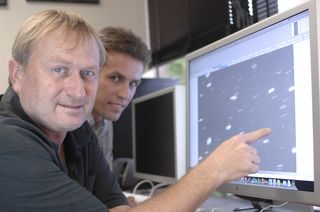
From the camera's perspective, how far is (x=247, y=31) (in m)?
1.19

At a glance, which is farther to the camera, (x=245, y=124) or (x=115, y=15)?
(x=115, y=15)

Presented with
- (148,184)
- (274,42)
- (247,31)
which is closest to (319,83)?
(274,42)

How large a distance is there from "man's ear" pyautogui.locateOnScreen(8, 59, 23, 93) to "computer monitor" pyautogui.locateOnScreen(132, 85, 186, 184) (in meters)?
0.81

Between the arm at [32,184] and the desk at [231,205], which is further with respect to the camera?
the desk at [231,205]

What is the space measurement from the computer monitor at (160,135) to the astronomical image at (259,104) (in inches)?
15.0

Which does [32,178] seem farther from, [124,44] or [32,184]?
[124,44]

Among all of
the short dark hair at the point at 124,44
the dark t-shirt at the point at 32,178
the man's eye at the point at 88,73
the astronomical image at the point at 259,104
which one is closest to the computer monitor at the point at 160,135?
the short dark hair at the point at 124,44

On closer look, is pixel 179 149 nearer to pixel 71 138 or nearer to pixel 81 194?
pixel 71 138

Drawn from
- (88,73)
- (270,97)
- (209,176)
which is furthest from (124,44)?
(209,176)

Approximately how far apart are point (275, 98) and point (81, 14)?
1.91 m

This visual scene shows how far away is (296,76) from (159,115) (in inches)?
40.1

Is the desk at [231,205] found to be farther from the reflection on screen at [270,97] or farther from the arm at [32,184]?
the arm at [32,184]

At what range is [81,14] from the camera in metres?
2.73

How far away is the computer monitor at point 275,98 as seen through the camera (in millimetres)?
966
